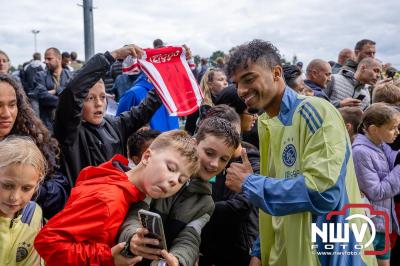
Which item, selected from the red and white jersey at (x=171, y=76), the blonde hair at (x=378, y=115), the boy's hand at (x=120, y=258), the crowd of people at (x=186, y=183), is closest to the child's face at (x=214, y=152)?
the crowd of people at (x=186, y=183)

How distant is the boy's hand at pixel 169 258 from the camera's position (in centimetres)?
179

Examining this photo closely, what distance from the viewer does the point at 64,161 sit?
312cm

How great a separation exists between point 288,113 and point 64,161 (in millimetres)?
1730

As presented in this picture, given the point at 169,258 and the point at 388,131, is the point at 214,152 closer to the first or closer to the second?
the point at 169,258

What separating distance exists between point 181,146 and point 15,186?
85cm

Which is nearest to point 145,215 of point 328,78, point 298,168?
point 298,168

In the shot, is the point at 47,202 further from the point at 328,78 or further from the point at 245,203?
the point at 328,78

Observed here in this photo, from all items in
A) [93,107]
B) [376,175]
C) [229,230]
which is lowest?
[229,230]

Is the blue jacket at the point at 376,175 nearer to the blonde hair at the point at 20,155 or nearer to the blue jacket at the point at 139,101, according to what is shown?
the blue jacket at the point at 139,101

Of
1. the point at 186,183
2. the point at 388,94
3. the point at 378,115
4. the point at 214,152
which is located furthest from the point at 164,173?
the point at 388,94

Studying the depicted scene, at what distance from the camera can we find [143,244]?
176cm

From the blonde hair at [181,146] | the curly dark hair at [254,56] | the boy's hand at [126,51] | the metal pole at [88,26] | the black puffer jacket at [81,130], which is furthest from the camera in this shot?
the metal pole at [88,26]

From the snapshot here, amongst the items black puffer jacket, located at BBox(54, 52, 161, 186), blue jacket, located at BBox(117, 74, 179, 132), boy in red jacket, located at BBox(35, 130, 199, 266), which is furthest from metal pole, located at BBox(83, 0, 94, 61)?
boy in red jacket, located at BBox(35, 130, 199, 266)

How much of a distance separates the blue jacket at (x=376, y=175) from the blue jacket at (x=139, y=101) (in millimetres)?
2078
